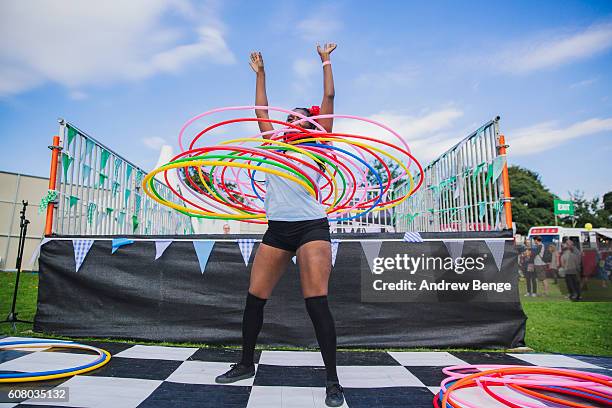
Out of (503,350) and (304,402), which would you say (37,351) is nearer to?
(304,402)

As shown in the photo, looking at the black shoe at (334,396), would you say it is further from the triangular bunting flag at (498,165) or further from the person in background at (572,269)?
the person in background at (572,269)

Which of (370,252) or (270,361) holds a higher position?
(370,252)

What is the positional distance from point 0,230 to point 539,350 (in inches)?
541

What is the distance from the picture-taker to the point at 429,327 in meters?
3.94

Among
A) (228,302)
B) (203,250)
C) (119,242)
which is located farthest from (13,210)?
(228,302)

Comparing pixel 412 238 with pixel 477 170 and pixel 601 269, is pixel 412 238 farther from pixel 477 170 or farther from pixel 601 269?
pixel 601 269

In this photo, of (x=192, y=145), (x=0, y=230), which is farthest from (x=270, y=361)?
(x=0, y=230)

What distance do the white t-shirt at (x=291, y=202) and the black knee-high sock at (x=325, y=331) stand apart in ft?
1.72

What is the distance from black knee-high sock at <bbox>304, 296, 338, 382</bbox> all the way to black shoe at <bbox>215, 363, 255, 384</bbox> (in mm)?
632

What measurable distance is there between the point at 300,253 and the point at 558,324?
17.8ft

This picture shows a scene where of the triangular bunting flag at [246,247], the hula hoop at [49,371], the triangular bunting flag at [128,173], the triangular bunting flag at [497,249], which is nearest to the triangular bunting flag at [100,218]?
the triangular bunting flag at [128,173]

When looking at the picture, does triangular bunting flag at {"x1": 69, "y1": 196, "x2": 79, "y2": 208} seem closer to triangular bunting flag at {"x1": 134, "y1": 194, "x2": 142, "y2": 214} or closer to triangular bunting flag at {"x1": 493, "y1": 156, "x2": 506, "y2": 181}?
triangular bunting flag at {"x1": 134, "y1": 194, "x2": 142, "y2": 214}

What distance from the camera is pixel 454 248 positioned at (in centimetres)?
406

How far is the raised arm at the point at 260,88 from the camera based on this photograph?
2.83 meters
